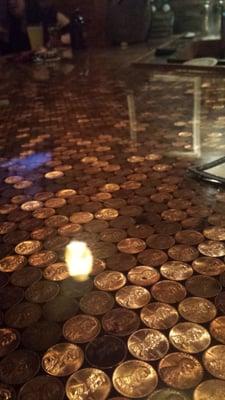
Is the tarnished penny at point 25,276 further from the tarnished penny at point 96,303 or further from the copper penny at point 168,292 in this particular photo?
the copper penny at point 168,292

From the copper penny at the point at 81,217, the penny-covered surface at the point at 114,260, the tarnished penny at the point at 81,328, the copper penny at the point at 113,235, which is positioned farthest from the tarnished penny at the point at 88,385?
the copper penny at the point at 81,217

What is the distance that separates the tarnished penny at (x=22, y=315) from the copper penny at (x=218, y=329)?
64 centimetres

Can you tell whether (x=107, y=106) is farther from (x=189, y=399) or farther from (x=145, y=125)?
(x=189, y=399)

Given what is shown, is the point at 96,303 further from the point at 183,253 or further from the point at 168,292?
the point at 183,253

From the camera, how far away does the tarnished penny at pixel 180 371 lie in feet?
3.72

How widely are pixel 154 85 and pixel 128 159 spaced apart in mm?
2625

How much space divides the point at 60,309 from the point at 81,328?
0.14m

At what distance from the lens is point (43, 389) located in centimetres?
115

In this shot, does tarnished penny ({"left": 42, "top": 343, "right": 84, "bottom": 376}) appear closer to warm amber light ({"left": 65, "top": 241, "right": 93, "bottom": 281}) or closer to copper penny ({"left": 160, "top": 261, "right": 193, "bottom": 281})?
warm amber light ({"left": 65, "top": 241, "right": 93, "bottom": 281})

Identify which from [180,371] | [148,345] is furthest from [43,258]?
[180,371]

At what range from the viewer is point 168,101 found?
13.8 feet

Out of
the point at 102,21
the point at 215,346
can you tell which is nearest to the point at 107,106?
the point at 215,346

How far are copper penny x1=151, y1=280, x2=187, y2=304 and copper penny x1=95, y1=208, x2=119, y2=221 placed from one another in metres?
0.60

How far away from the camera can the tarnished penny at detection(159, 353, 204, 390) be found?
1.13 meters
